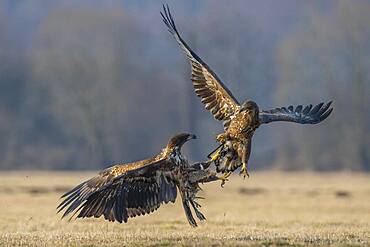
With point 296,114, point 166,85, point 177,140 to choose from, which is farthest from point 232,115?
point 166,85

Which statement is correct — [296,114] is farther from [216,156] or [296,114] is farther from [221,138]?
[216,156]

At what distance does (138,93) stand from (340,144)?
16.7 m

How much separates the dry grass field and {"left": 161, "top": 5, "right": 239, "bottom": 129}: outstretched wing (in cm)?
217

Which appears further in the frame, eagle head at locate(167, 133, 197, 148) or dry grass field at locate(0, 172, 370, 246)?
dry grass field at locate(0, 172, 370, 246)

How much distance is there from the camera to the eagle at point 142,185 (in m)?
15.4

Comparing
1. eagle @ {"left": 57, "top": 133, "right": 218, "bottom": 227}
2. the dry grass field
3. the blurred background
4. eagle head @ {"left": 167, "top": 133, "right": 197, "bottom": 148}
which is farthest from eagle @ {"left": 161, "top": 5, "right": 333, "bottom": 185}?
the blurred background

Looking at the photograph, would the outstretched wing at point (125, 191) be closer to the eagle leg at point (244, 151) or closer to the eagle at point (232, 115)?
the eagle at point (232, 115)

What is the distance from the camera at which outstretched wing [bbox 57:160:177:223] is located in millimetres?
15352

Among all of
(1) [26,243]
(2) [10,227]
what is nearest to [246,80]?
(2) [10,227]

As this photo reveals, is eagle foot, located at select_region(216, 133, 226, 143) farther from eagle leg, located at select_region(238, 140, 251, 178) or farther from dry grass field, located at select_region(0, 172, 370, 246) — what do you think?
dry grass field, located at select_region(0, 172, 370, 246)

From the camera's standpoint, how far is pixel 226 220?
76.1 feet

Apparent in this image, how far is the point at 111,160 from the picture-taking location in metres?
65.7

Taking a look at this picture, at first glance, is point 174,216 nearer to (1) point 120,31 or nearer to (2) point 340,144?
(2) point 340,144

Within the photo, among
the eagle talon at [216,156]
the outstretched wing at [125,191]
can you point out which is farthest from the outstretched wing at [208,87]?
the outstretched wing at [125,191]
